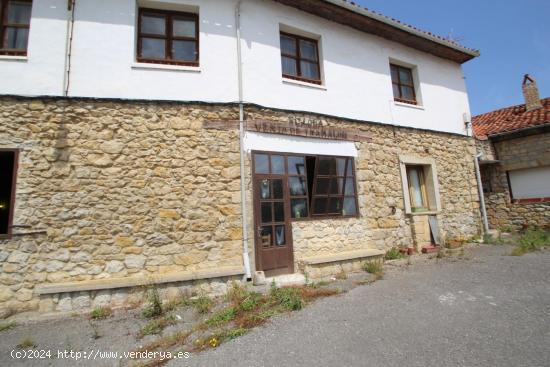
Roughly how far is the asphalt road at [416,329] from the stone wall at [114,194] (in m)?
2.15

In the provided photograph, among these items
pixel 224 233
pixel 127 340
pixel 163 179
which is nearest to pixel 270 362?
pixel 127 340

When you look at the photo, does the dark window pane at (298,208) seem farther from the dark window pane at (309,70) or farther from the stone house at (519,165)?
the stone house at (519,165)

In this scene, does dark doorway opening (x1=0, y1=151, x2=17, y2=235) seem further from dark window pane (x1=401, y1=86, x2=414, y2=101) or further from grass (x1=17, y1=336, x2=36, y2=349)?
dark window pane (x1=401, y1=86, x2=414, y2=101)

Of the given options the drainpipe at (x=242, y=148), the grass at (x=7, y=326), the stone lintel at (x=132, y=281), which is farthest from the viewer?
the drainpipe at (x=242, y=148)

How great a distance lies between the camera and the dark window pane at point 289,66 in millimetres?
6727

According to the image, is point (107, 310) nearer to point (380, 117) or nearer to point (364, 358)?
point (364, 358)

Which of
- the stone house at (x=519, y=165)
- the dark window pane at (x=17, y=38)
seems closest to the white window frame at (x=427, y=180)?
the stone house at (x=519, y=165)

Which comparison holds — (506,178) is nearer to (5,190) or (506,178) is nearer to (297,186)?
(297,186)

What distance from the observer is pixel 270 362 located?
2.91m

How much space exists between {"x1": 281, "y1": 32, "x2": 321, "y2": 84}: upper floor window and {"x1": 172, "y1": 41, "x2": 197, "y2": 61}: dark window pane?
1987 mm

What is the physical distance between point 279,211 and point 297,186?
2.36 ft

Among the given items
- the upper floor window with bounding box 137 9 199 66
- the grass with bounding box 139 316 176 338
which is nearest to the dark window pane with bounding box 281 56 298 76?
the upper floor window with bounding box 137 9 199 66

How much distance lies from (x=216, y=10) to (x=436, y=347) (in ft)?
22.2

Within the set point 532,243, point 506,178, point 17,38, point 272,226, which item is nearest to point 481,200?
point 506,178
